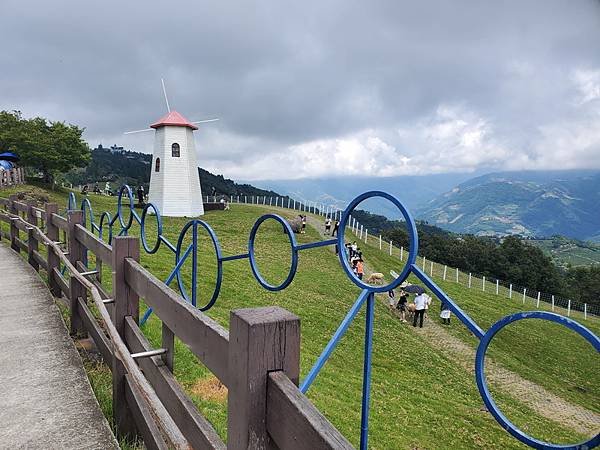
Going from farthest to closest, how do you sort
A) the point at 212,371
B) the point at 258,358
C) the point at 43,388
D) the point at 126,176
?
the point at 126,176, the point at 43,388, the point at 212,371, the point at 258,358

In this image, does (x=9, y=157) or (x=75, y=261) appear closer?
(x=75, y=261)

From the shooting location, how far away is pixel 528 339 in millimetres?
19516

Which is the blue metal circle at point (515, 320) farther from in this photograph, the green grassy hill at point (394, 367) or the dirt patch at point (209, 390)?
the dirt patch at point (209, 390)

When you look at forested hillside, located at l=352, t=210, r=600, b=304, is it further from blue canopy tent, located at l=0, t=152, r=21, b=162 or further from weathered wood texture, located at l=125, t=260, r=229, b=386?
weathered wood texture, located at l=125, t=260, r=229, b=386

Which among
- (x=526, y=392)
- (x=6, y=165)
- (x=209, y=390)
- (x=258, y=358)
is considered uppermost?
(x=6, y=165)

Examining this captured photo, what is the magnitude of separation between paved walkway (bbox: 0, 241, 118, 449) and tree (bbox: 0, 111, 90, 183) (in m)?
34.0

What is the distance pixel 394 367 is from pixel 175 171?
26651 mm

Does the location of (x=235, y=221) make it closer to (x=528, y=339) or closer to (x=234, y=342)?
(x=528, y=339)

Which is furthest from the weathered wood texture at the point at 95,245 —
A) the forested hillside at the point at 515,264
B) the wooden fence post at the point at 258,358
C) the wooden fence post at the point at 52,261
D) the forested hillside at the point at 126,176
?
the forested hillside at the point at 126,176

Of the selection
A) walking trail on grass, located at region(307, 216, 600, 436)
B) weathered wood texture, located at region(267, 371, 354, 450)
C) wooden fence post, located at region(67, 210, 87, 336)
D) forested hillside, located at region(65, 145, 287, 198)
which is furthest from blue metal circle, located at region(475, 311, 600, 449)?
forested hillside, located at region(65, 145, 287, 198)

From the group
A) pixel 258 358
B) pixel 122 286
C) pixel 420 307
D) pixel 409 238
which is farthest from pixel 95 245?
pixel 420 307

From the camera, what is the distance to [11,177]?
31656mm

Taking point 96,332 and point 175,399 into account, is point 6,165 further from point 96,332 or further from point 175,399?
point 175,399

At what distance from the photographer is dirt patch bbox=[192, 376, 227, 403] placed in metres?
5.19
